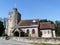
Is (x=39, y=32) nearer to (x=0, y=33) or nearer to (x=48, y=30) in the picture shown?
(x=48, y=30)

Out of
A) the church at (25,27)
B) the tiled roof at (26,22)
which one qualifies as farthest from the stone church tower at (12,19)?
the tiled roof at (26,22)

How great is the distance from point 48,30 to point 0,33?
20313mm

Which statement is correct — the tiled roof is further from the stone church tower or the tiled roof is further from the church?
the stone church tower

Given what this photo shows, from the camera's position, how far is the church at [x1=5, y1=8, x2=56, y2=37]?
5400cm

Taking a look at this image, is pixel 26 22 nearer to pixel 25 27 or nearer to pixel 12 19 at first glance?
pixel 25 27

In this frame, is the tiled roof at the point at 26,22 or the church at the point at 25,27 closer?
the church at the point at 25,27

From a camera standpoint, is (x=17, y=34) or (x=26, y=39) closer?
(x=26, y=39)

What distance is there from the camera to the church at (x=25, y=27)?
54000 millimetres

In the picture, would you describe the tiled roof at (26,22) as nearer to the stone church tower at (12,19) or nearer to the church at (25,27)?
the church at (25,27)

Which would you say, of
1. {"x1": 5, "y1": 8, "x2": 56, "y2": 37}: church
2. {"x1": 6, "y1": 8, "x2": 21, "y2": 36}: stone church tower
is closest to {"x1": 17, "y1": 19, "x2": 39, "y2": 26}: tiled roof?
{"x1": 5, "y1": 8, "x2": 56, "y2": 37}: church

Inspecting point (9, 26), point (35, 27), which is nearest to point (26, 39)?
point (35, 27)

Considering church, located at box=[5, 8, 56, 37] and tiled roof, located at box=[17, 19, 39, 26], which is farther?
tiled roof, located at box=[17, 19, 39, 26]

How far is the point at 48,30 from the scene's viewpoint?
184ft

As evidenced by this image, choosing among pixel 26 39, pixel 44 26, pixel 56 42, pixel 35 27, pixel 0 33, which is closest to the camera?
pixel 56 42
